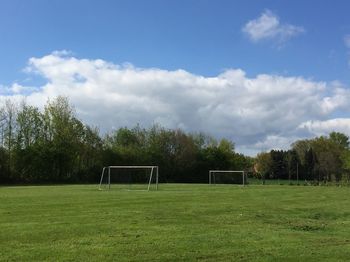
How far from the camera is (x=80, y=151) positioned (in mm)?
92250

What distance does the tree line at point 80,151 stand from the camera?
8644cm

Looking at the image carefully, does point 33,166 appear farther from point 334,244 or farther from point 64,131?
point 334,244

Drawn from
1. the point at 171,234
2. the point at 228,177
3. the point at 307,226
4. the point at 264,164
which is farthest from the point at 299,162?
the point at 171,234

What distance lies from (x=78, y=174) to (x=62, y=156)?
451 centimetres

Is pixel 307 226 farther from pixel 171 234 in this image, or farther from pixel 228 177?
pixel 228 177

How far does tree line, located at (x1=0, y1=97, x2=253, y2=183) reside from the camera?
8644cm

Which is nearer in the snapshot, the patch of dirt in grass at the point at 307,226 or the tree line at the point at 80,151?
the patch of dirt in grass at the point at 307,226

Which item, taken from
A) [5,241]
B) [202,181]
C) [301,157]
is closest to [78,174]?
[202,181]

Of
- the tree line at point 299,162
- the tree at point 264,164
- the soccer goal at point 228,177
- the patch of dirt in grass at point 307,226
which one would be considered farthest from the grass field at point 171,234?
the tree at point 264,164

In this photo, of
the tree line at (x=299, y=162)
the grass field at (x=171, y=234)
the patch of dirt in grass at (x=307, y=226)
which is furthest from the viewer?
the tree line at (x=299, y=162)

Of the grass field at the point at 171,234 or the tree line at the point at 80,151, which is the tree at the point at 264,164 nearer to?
the tree line at the point at 80,151

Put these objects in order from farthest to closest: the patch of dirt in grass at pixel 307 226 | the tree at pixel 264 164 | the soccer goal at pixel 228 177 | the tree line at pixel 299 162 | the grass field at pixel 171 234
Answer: the tree at pixel 264 164 → the tree line at pixel 299 162 → the soccer goal at pixel 228 177 → the patch of dirt in grass at pixel 307 226 → the grass field at pixel 171 234

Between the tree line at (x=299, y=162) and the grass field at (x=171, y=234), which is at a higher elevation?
the tree line at (x=299, y=162)

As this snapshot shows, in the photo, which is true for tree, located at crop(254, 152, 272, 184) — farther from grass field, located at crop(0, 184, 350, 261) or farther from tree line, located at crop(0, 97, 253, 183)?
grass field, located at crop(0, 184, 350, 261)
